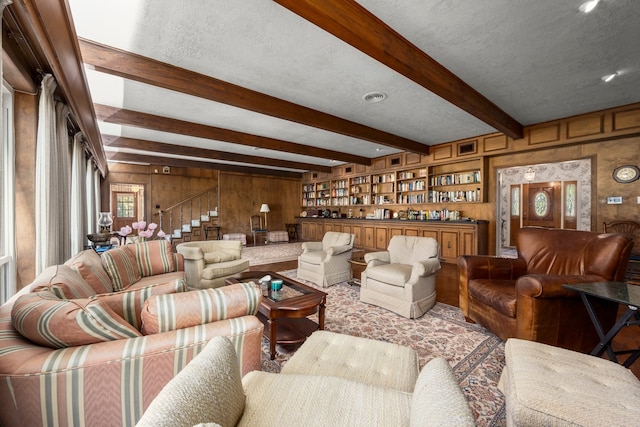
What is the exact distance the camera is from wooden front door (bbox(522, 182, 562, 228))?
700 cm

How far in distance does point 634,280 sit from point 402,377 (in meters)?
4.83

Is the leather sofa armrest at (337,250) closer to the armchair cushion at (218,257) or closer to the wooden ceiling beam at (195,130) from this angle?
the armchair cushion at (218,257)

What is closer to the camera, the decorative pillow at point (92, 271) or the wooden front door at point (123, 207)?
the decorative pillow at point (92, 271)

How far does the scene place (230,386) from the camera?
2.62 feet

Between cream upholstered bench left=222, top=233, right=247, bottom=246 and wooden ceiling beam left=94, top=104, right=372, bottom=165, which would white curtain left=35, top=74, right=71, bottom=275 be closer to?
wooden ceiling beam left=94, top=104, right=372, bottom=165

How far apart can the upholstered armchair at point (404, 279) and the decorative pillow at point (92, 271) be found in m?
2.64

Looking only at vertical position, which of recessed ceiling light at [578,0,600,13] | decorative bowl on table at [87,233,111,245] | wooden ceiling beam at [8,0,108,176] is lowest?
decorative bowl on table at [87,233,111,245]

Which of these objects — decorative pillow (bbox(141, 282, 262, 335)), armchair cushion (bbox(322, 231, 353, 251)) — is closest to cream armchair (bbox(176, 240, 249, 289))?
armchair cushion (bbox(322, 231, 353, 251))

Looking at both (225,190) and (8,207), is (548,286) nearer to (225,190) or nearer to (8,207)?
(8,207)

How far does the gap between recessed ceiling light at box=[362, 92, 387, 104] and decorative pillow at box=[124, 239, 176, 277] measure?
3312 mm

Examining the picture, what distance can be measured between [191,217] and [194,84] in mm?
7049

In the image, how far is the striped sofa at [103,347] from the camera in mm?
902

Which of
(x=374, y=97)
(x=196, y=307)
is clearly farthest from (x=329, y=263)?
(x=196, y=307)

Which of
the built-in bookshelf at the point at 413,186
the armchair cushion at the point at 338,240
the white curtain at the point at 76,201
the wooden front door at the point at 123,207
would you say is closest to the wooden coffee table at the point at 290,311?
the armchair cushion at the point at 338,240
